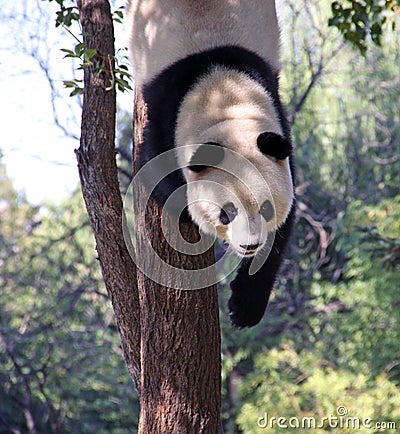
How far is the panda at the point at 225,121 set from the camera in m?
2.83

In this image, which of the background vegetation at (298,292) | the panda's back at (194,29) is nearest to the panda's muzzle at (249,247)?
the panda's back at (194,29)

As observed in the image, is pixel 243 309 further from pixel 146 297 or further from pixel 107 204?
pixel 107 204

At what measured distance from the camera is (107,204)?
307cm

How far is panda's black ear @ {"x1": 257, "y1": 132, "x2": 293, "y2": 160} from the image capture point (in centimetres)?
279

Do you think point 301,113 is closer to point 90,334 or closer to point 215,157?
point 90,334

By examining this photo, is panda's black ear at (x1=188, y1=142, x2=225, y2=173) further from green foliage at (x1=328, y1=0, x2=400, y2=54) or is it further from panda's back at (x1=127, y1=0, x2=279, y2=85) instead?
green foliage at (x1=328, y1=0, x2=400, y2=54)

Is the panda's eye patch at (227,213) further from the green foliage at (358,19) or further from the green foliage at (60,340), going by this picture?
the green foliage at (60,340)

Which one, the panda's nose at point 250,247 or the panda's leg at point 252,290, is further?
the panda's leg at point 252,290

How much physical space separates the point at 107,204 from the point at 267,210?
2.39ft

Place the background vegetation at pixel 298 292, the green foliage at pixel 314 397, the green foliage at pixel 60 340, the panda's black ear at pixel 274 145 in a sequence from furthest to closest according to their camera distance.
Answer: the green foliage at pixel 60 340 < the background vegetation at pixel 298 292 < the green foliage at pixel 314 397 < the panda's black ear at pixel 274 145

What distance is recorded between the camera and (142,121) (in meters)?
3.28

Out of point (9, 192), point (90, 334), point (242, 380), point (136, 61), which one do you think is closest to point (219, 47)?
point (136, 61)

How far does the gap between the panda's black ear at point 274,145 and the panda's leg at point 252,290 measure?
760 mm

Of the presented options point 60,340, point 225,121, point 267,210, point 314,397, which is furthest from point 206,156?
point 60,340
